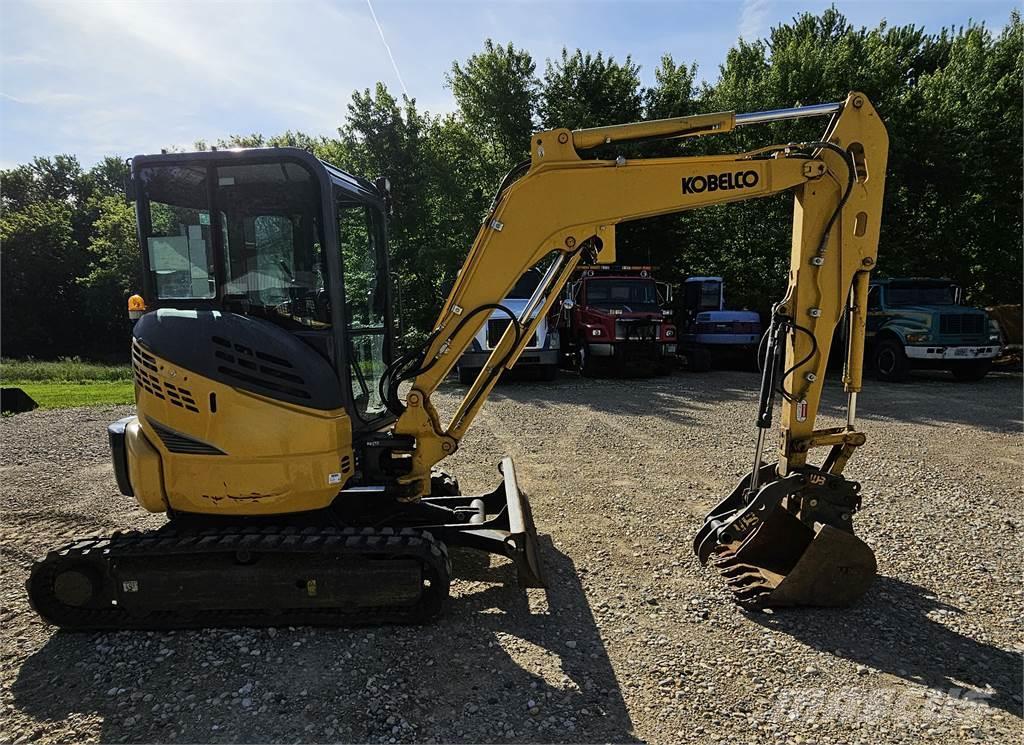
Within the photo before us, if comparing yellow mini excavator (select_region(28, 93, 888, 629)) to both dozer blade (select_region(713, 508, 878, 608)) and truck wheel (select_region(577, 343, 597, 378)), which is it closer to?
dozer blade (select_region(713, 508, 878, 608))

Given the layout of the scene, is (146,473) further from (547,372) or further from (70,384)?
(70,384)

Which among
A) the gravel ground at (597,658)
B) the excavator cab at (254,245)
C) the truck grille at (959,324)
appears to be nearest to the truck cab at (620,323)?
the truck grille at (959,324)

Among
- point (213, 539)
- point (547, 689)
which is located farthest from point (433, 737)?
point (213, 539)

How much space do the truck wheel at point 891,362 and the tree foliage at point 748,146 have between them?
4137 millimetres

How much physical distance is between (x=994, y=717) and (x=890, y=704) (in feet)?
1.43

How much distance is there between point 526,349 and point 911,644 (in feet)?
34.9

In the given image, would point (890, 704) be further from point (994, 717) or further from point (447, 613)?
point (447, 613)

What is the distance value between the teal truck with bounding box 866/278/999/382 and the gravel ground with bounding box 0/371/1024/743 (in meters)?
9.24

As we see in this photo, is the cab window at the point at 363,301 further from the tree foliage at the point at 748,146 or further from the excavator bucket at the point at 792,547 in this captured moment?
the tree foliage at the point at 748,146

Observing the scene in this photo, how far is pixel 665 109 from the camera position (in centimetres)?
2255

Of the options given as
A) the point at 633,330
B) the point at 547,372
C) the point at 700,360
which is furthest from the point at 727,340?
the point at 547,372

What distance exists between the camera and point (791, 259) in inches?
157

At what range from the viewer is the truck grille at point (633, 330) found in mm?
14555

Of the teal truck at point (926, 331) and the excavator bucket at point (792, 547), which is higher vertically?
the teal truck at point (926, 331)
